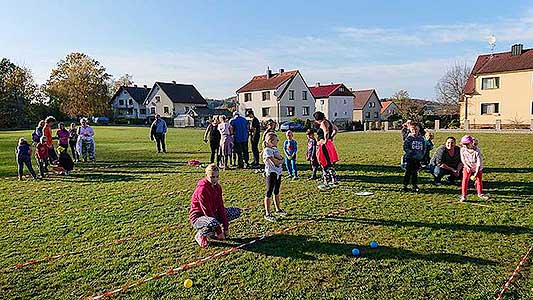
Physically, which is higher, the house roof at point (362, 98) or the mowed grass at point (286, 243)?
the house roof at point (362, 98)

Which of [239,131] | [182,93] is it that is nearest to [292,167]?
[239,131]

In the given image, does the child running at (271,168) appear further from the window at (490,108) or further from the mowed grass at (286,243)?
the window at (490,108)

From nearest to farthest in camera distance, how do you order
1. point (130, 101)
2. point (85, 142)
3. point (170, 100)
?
point (85, 142) < point (170, 100) < point (130, 101)

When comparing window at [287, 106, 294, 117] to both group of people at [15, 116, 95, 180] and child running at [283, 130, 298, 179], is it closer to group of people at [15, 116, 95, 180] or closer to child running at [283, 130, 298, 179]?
group of people at [15, 116, 95, 180]

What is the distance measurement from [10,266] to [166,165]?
9754 mm

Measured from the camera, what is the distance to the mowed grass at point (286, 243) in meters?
4.61

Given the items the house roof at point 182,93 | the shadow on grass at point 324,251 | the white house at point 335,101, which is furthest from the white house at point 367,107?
the shadow on grass at point 324,251

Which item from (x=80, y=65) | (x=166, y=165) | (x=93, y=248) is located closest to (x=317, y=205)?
(x=93, y=248)

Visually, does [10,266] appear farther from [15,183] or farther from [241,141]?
[241,141]

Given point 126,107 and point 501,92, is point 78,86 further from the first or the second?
point 501,92

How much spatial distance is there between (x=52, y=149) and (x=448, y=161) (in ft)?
40.4

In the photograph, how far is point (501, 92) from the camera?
42.7 meters

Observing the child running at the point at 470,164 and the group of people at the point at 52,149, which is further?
the group of people at the point at 52,149

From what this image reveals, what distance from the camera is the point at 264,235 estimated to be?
20.9 ft
